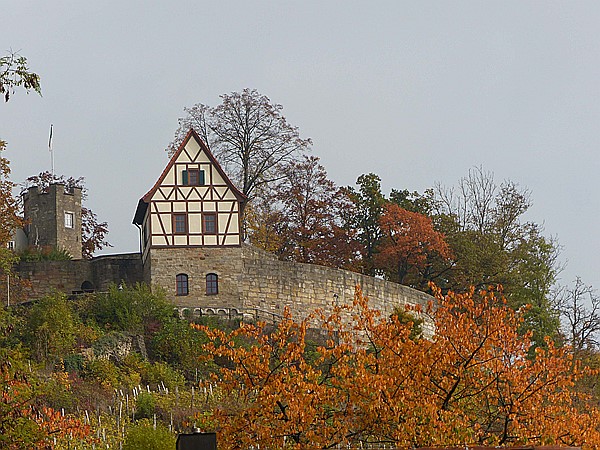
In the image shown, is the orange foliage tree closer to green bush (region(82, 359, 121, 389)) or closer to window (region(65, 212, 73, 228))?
green bush (region(82, 359, 121, 389))

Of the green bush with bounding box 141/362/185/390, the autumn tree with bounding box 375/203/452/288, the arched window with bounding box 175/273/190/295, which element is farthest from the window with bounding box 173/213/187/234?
the autumn tree with bounding box 375/203/452/288

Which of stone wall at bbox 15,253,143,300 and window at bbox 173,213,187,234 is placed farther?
stone wall at bbox 15,253,143,300

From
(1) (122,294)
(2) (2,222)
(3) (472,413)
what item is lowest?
(3) (472,413)

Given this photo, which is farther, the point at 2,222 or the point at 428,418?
the point at 2,222

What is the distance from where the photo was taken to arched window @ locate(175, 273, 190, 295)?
3731 centimetres

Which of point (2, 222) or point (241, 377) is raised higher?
point (2, 222)

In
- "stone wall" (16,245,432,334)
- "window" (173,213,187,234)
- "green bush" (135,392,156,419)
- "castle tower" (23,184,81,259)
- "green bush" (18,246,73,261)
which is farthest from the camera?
"castle tower" (23,184,81,259)

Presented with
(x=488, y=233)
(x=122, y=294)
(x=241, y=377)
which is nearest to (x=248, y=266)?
(x=122, y=294)

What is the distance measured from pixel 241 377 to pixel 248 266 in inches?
713

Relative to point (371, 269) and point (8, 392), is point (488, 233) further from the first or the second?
point (8, 392)

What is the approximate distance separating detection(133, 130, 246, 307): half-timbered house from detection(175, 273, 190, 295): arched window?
0.03 metres

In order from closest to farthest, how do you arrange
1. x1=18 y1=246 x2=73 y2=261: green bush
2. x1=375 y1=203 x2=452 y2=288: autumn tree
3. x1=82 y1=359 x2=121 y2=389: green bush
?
x1=82 y1=359 x2=121 y2=389: green bush → x1=18 y1=246 x2=73 y2=261: green bush → x1=375 y1=203 x2=452 y2=288: autumn tree

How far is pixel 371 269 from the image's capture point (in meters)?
46.3

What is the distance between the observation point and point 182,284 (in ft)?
123
